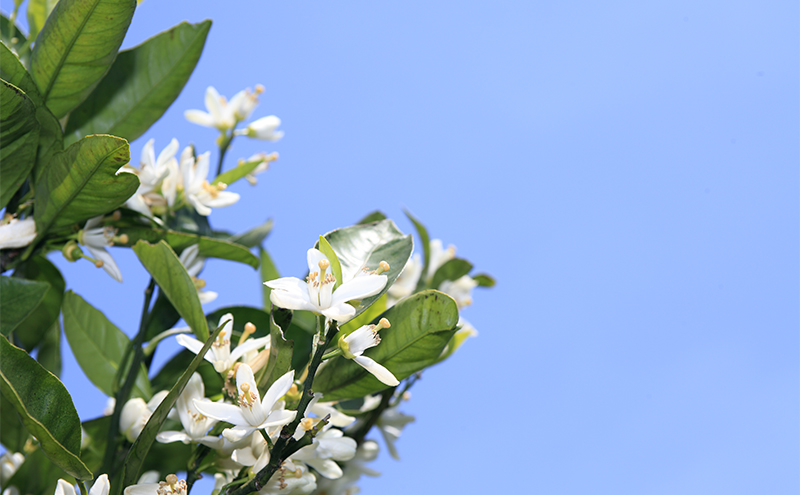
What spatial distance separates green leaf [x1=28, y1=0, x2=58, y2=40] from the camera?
1.07 metres

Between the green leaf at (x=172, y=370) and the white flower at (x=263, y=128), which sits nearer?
the green leaf at (x=172, y=370)

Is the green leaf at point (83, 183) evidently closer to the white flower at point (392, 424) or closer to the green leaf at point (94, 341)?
the green leaf at point (94, 341)

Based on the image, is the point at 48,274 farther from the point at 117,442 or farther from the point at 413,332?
the point at 413,332

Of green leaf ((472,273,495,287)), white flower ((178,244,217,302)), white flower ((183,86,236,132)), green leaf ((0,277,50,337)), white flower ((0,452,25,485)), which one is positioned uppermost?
green leaf ((472,273,495,287))

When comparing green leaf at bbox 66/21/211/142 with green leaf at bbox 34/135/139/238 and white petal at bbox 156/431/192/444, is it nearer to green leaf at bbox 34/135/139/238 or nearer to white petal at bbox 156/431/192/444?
green leaf at bbox 34/135/139/238

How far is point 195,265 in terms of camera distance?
2.98ft

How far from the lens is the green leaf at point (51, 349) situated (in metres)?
1.04

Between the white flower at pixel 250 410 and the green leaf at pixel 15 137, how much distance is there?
381 mm

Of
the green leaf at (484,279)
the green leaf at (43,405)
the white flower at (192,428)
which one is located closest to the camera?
the green leaf at (43,405)

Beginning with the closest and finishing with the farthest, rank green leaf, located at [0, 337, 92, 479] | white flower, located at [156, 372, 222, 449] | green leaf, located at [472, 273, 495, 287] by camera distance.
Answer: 1. green leaf, located at [0, 337, 92, 479]
2. white flower, located at [156, 372, 222, 449]
3. green leaf, located at [472, 273, 495, 287]

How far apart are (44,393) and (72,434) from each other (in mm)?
54

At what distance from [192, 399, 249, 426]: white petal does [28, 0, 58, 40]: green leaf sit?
819 millimetres

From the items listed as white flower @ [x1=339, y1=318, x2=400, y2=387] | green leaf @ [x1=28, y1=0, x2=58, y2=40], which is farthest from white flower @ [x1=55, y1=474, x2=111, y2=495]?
green leaf @ [x1=28, y1=0, x2=58, y2=40]

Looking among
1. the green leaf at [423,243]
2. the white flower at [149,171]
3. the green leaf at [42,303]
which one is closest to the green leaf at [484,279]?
the green leaf at [423,243]
